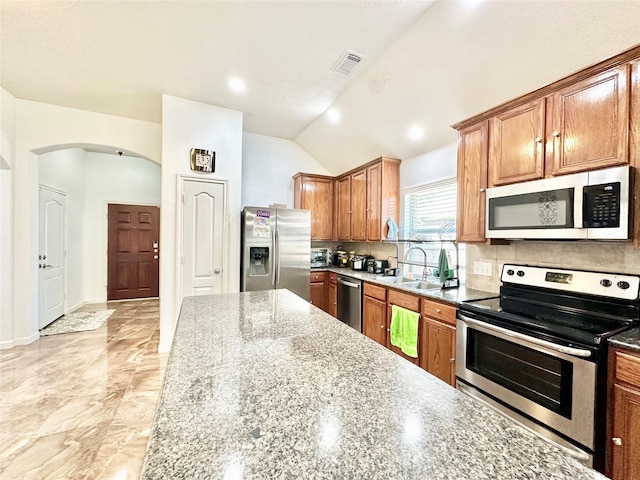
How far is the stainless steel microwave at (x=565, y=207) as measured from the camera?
1542 millimetres

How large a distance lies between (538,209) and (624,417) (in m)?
1.19

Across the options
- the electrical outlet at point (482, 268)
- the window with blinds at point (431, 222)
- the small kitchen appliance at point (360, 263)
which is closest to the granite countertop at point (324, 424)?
the electrical outlet at point (482, 268)

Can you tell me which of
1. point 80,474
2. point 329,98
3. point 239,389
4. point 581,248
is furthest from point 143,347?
point 581,248

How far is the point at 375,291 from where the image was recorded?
3.14 meters

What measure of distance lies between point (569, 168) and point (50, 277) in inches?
250

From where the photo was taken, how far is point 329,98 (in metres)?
3.36

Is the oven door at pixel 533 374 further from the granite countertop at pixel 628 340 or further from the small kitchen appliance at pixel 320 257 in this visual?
the small kitchen appliance at pixel 320 257

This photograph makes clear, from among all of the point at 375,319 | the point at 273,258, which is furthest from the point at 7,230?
the point at 375,319

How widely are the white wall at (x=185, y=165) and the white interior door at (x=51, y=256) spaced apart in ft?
7.37

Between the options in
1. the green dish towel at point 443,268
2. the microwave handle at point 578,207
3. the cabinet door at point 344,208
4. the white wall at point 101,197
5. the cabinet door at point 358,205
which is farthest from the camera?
the white wall at point 101,197

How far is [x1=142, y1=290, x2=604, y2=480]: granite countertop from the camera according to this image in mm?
523

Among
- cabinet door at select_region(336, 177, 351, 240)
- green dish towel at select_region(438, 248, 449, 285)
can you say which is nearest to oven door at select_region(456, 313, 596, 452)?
green dish towel at select_region(438, 248, 449, 285)

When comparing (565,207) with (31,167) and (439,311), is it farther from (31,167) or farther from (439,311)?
(31,167)

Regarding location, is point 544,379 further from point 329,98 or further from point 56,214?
point 56,214
